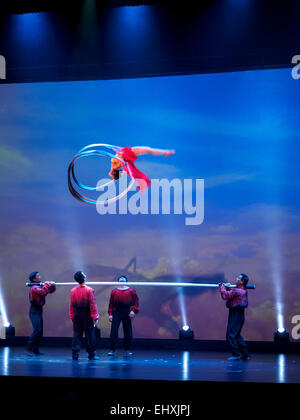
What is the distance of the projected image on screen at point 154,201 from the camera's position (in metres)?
11.1

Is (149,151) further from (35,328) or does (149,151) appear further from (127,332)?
(35,328)

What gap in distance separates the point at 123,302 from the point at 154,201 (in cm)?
199

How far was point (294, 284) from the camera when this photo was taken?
36.0ft

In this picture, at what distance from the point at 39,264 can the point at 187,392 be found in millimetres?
6240

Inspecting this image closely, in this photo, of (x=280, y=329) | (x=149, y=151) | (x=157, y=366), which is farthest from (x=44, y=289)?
(x=280, y=329)

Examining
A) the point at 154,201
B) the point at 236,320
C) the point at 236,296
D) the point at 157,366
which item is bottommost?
the point at 157,366

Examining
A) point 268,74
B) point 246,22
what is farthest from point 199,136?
point 246,22

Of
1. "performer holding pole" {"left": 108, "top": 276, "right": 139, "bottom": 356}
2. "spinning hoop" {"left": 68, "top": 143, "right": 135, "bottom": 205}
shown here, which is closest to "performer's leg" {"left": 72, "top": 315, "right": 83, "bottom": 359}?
"performer holding pole" {"left": 108, "top": 276, "right": 139, "bottom": 356}

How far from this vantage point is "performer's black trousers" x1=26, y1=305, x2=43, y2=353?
9859mm

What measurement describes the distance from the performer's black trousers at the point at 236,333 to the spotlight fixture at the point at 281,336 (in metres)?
1.42

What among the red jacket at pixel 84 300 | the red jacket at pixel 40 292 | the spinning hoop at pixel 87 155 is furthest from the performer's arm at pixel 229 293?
the spinning hoop at pixel 87 155

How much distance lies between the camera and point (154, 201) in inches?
451

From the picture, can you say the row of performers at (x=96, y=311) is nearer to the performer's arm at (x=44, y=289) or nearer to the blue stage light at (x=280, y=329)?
the performer's arm at (x=44, y=289)
